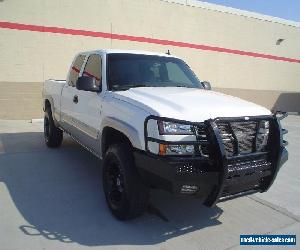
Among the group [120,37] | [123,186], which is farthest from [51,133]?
[120,37]

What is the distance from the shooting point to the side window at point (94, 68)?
4922mm

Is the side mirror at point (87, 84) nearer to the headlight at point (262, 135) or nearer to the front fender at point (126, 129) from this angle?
the front fender at point (126, 129)

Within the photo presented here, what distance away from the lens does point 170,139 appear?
3334 millimetres

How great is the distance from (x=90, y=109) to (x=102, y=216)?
5.03 ft

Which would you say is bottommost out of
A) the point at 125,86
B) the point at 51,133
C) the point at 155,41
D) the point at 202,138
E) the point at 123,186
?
the point at 51,133

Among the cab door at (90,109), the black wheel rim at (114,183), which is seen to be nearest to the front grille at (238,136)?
the black wheel rim at (114,183)

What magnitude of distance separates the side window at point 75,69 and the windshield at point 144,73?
1.13 meters

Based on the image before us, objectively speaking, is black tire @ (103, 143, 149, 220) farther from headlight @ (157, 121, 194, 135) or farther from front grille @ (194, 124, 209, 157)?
front grille @ (194, 124, 209, 157)

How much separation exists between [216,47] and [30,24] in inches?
339

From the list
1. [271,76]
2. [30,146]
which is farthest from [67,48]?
[271,76]

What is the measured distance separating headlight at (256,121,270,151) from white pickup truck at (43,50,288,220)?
0.4 inches

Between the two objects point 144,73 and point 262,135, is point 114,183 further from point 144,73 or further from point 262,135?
point 262,135

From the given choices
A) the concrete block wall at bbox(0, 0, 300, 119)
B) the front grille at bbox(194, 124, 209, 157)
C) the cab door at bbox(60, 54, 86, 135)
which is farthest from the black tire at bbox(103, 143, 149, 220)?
the concrete block wall at bbox(0, 0, 300, 119)

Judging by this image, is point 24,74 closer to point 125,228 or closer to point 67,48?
point 67,48
